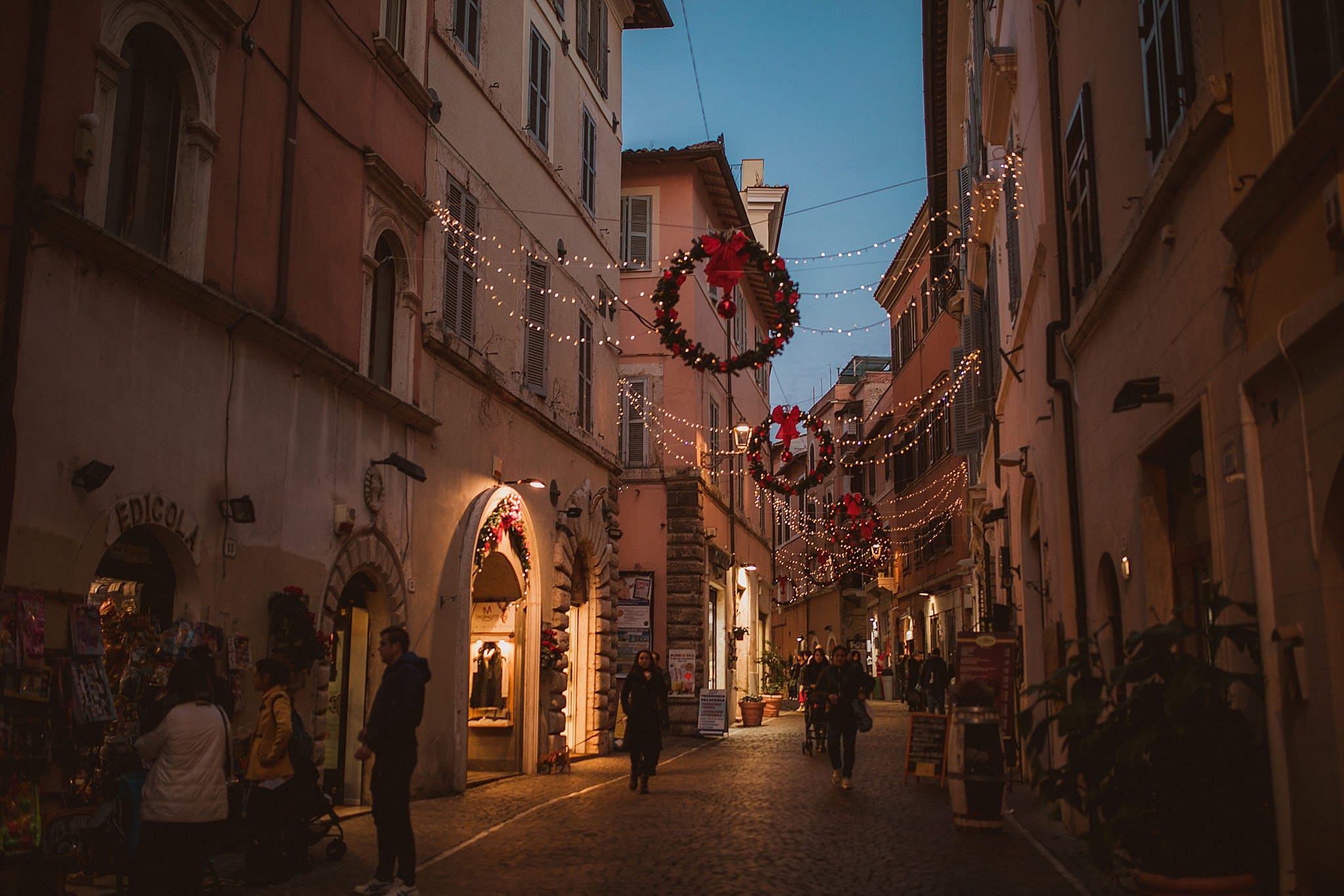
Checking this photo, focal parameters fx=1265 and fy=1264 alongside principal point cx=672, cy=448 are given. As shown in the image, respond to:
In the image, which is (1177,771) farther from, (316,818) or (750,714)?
(750,714)

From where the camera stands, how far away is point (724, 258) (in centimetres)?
1702

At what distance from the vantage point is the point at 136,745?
284 inches

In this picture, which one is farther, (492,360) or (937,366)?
(937,366)

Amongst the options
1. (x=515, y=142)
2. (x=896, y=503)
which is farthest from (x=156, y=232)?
(x=896, y=503)

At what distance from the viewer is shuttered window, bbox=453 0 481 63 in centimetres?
1569

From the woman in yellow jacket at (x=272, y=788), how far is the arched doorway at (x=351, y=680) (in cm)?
381

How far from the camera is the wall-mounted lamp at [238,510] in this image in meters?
9.91

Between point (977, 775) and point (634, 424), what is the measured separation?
17454 mm

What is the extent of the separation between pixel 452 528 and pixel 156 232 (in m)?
6.29

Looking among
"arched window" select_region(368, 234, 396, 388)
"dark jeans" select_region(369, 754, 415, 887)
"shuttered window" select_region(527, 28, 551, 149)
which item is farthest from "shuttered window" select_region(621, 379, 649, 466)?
"dark jeans" select_region(369, 754, 415, 887)

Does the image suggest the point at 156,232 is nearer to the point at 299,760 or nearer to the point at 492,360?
the point at 299,760

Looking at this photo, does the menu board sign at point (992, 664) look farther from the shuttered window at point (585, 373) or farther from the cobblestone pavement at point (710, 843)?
the shuttered window at point (585, 373)

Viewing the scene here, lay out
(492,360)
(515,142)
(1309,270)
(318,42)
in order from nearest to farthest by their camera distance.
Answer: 1. (1309,270)
2. (318,42)
3. (492,360)
4. (515,142)

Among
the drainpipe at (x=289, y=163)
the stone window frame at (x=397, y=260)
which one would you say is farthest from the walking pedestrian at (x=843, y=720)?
the drainpipe at (x=289, y=163)
